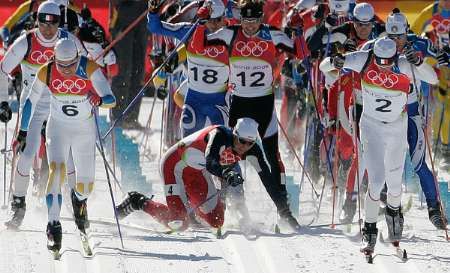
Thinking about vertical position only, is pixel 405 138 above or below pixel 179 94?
above

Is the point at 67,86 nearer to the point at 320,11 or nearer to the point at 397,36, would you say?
the point at 397,36

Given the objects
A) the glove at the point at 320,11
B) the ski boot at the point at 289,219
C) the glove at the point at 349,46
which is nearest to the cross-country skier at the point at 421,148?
the glove at the point at 349,46

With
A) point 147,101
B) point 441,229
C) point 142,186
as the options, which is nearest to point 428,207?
point 441,229

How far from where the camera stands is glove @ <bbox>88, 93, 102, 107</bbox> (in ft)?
39.4

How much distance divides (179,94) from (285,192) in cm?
205

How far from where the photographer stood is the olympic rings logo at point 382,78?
39.4 ft

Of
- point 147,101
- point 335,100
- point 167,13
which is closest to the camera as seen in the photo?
point 335,100

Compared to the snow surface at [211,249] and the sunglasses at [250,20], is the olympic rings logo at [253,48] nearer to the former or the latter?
the sunglasses at [250,20]

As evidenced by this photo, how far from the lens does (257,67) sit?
13.6 metres

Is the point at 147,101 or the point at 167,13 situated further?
the point at 147,101

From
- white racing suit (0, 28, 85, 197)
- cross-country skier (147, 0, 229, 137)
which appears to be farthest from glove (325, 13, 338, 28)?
white racing suit (0, 28, 85, 197)

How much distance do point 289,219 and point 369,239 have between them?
1.42m

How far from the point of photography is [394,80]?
12055 millimetres

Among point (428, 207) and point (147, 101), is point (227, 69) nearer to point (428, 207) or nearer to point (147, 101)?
point (428, 207)
